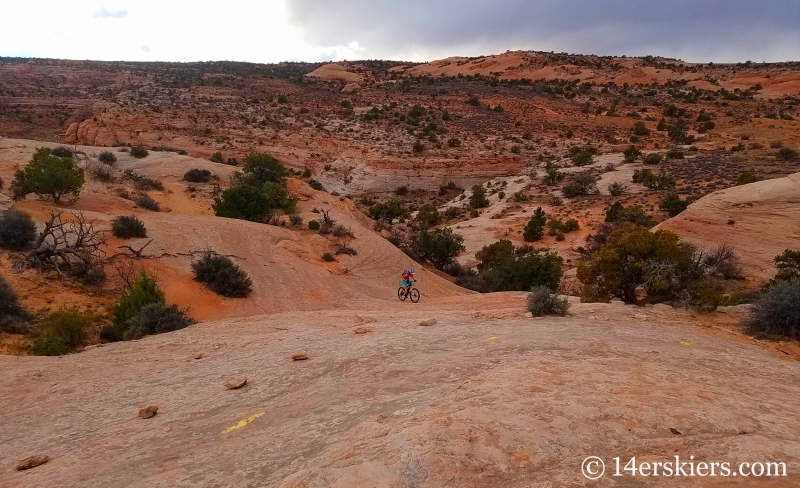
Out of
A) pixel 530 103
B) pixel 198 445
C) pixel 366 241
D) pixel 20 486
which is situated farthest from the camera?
pixel 530 103

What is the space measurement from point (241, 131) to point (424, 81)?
36.5 meters

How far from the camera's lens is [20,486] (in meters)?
4.59

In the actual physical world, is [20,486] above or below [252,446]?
below

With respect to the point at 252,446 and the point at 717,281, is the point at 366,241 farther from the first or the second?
the point at 252,446

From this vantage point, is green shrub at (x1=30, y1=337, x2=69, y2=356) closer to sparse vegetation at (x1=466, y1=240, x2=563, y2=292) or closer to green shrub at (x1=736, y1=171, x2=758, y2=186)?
sparse vegetation at (x1=466, y1=240, x2=563, y2=292)

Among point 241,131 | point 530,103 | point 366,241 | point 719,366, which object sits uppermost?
point 530,103

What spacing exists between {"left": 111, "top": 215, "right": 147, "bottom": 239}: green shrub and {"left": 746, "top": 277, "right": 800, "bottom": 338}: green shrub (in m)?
16.4

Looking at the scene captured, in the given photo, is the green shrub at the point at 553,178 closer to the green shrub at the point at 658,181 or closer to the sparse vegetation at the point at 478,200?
the sparse vegetation at the point at 478,200

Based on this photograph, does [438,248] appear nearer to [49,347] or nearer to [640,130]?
[49,347]

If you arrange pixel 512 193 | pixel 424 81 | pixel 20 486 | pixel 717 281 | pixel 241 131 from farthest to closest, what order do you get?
1. pixel 424 81
2. pixel 241 131
3. pixel 512 193
4. pixel 717 281
5. pixel 20 486

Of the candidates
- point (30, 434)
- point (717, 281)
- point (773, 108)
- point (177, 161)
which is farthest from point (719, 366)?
point (773, 108)

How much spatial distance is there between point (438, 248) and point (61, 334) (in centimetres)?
1662

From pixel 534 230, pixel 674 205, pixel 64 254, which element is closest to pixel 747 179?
pixel 674 205

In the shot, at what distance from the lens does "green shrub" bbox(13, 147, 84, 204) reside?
17.2 meters
